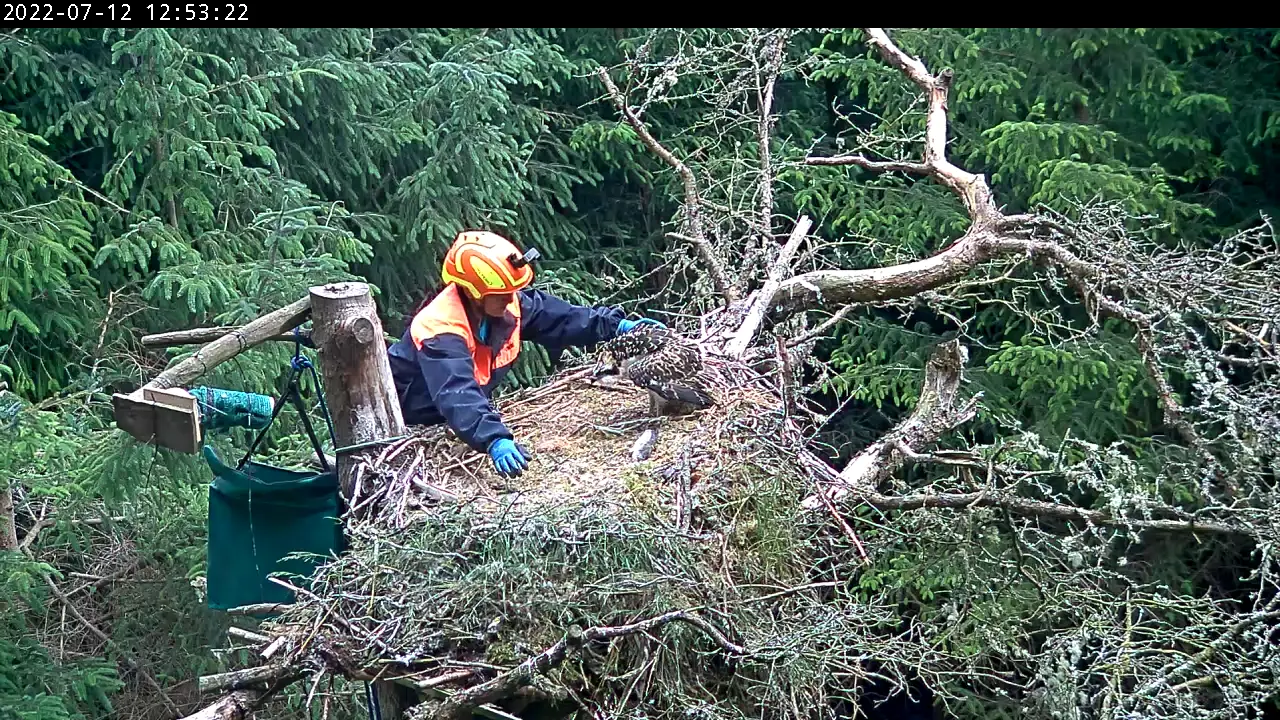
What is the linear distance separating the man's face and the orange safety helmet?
0.03 meters

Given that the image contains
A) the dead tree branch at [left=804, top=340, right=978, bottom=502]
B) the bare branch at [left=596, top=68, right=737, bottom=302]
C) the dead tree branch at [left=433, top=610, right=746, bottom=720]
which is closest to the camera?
the dead tree branch at [left=433, top=610, right=746, bottom=720]

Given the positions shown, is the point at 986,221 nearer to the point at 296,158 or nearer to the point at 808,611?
the point at 808,611

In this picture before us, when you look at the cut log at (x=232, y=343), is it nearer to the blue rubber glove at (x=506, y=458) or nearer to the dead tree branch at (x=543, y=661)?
the blue rubber glove at (x=506, y=458)

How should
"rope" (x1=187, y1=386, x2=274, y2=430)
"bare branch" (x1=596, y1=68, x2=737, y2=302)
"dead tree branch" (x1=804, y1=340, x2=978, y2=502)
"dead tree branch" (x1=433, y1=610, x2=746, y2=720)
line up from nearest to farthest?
"dead tree branch" (x1=433, y1=610, x2=746, y2=720), "rope" (x1=187, y1=386, x2=274, y2=430), "dead tree branch" (x1=804, y1=340, x2=978, y2=502), "bare branch" (x1=596, y1=68, x2=737, y2=302)

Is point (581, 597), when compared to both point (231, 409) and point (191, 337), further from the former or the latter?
point (191, 337)

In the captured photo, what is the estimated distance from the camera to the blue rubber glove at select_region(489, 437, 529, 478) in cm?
A: 405

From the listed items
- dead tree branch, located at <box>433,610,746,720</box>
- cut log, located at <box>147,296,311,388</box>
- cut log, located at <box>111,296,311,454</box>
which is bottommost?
dead tree branch, located at <box>433,610,746,720</box>

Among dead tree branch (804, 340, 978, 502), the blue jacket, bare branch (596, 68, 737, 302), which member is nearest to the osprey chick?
the blue jacket

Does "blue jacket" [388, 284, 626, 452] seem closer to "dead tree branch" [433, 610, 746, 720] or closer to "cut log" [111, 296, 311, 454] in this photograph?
"cut log" [111, 296, 311, 454]

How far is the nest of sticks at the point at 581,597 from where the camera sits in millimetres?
3359

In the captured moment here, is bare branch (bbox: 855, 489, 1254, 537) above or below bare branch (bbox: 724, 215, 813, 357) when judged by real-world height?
below

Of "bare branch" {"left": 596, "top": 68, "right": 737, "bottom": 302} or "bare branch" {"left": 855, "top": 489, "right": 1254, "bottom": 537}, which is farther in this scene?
"bare branch" {"left": 596, "top": 68, "right": 737, "bottom": 302}
